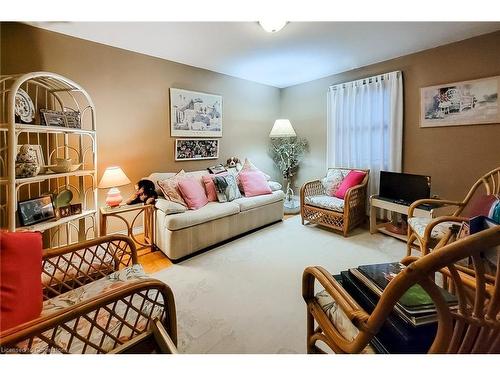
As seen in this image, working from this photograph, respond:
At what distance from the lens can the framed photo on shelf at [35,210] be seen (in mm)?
1902

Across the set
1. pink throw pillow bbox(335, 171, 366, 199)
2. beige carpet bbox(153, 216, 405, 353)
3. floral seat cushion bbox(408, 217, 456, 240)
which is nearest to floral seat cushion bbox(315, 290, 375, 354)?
beige carpet bbox(153, 216, 405, 353)

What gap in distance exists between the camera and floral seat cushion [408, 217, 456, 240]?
200 cm

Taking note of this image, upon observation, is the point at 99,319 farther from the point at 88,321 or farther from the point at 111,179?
the point at 111,179

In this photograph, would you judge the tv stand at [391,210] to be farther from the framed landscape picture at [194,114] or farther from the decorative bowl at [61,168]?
the decorative bowl at [61,168]

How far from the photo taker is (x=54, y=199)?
2.16 m

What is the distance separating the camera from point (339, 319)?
1.04 m

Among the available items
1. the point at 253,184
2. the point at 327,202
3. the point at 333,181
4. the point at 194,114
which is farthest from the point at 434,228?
the point at 194,114

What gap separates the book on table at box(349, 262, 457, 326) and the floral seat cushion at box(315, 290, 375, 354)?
165 millimetres

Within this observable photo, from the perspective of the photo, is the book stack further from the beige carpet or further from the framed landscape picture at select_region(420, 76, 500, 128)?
the framed landscape picture at select_region(420, 76, 500, 128)

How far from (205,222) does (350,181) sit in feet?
6.84
